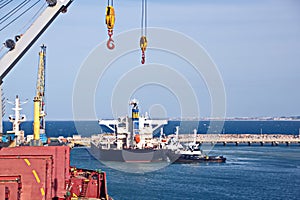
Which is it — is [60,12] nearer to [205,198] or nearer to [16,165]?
[16,165]

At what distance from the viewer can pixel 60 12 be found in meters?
29.3

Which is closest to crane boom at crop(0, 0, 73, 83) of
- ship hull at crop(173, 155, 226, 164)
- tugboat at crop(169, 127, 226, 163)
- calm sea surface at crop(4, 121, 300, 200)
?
calm sea surface at crop(4, 121, 300, 200)

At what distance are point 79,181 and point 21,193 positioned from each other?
9928 millimetres

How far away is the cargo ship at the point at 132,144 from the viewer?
9206cm

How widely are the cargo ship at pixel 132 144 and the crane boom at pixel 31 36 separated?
2513 inches

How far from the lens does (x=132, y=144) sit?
98625 millimetres

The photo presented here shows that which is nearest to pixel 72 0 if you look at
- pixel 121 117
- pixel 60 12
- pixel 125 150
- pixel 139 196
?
pixel 60 12

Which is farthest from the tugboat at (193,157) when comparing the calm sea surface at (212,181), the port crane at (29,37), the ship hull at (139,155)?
the port crane at (29,37)

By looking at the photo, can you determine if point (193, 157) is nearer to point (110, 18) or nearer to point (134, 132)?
point (134, 132)

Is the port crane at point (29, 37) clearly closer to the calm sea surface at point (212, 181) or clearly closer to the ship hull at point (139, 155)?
the calm sea surface at point (212, 181)

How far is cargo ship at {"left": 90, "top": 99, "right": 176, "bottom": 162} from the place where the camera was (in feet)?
302

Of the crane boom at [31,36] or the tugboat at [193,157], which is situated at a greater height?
the crane boom at [31,36]

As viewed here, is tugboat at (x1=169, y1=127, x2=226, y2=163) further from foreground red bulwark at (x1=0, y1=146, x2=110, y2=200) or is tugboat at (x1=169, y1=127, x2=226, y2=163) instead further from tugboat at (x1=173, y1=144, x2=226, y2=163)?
foreground red bulwark at (x1=0, y1=146, x2=110, y2=200)

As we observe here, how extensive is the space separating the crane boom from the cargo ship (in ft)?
209
